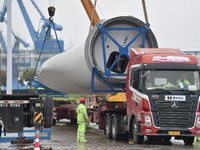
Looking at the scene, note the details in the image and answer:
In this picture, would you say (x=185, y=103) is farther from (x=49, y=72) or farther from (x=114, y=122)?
(x=49, y=72)

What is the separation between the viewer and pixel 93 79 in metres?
16.5

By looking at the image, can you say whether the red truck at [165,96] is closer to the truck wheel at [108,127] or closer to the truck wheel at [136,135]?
the truck wheel at [136,135]

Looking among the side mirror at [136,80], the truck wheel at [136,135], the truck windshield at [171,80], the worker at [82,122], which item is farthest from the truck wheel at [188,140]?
the worker at [82,122]

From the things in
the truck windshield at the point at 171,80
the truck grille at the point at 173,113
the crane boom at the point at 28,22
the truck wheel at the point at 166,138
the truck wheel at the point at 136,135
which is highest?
the crane boom at the point at 28,22

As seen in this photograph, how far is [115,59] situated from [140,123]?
11.9 feet

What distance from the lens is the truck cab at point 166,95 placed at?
13.6 metres

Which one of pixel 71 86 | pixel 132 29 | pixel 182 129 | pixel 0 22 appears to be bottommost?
pixel 182 129

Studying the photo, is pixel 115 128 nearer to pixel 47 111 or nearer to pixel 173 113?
pixel 173 113

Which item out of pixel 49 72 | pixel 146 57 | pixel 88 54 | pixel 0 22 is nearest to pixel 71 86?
pixel 49 72

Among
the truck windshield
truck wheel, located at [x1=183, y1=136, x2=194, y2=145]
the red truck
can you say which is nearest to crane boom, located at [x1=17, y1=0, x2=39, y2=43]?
truck wheel, located at [x1=183, y1=136, x2=194, y2=145]

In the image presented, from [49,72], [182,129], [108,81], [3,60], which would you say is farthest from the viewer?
[3,60]

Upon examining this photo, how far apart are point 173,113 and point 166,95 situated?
58 cm

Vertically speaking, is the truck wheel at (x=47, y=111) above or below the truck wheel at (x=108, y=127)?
above

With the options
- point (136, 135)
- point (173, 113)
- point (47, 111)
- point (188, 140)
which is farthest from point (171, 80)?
point (47, 111)
